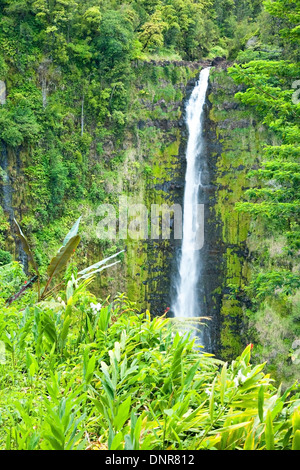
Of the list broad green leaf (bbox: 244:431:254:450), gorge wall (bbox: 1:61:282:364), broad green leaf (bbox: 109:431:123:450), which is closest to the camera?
broad green leaf (bbox: 109:431:123:450)

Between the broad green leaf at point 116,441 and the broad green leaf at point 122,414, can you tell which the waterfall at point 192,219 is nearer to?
the broad green leaf at point 122,414

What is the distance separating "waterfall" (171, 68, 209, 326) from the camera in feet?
53.9

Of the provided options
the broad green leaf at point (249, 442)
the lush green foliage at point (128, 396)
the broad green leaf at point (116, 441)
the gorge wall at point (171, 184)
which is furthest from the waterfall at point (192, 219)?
the broad green leaf at point (116, 441)

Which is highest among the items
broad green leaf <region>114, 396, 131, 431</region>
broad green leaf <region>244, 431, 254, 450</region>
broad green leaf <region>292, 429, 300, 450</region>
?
broad green leaf <region>114, 396, 131, 431</region>

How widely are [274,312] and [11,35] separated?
1342 cm

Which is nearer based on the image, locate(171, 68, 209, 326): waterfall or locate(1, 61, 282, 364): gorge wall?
locate(1, 61, 282, 364): gorge wall

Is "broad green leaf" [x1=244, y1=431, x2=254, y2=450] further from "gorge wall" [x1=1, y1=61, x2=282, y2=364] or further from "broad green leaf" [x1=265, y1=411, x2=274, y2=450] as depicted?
"gorge wall" [x1=1, y1=61, x2=282, y2=364]

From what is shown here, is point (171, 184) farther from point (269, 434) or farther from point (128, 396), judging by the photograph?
point (269, 434)

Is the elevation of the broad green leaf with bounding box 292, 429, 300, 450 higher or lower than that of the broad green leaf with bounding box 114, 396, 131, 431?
lower

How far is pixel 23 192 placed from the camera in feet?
44.1

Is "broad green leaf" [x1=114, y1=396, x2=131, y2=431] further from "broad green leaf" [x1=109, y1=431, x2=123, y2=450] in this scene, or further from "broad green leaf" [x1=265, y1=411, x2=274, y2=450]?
"broad green leaf" [x1=265, y1=411, x2=274, y2=450]

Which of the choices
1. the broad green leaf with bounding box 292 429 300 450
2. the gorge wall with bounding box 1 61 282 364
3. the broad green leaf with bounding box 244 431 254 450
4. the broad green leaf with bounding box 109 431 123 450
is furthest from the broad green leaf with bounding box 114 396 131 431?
the gorge wall with bounding box 1 61 282 364

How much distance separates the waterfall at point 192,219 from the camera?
1644 centimetres

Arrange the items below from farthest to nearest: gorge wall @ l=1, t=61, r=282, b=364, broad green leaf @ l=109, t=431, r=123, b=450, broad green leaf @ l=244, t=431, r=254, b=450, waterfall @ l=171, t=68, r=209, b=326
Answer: waterfall @ l=171, t=68, r=209, b=326, gorge wall @ l=1, t=61, r=282, b=364, broad green leaf @ l=244, t=431, r=254, b=450, broad green leaf @ l=109, t=431, r=123, b=450
